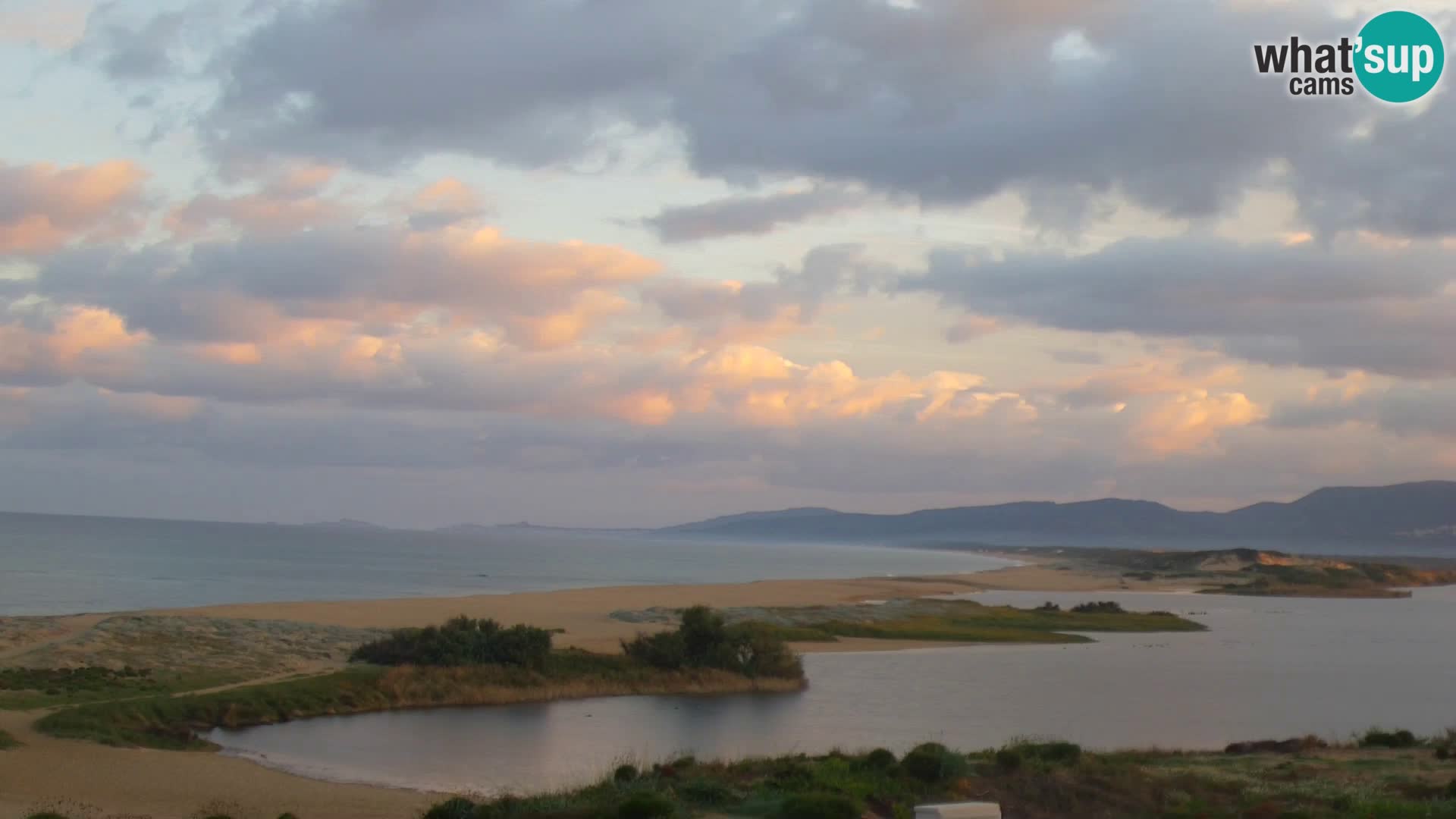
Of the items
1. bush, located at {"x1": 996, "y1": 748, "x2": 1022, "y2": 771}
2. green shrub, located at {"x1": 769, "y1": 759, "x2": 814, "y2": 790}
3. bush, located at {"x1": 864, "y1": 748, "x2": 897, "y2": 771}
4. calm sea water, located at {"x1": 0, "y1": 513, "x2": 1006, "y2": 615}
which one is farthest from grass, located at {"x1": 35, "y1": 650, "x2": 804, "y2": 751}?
calm sea water, located at {"x1": 0, "y1": 513, "x2": 1006, "y2": 615}

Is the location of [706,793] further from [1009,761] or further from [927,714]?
[927,714]

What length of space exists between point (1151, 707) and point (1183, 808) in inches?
839

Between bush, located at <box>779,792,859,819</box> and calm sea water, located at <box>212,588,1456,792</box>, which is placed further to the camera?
calm sea water, located at <box>212,588,1456,792</box>

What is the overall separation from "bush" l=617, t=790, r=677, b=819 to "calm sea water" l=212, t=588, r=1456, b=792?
898 cm

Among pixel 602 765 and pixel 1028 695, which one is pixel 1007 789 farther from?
pixel 1028 695

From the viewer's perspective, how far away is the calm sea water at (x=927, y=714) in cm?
2700

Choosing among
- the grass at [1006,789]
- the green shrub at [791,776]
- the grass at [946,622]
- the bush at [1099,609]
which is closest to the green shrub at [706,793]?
the grass at [1006,789]

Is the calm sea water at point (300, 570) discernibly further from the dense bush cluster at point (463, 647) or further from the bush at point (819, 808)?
the bush at point (819, 808)

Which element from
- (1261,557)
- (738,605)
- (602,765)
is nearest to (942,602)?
(738,605)

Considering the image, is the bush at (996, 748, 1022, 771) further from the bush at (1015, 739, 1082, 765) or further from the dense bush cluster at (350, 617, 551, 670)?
the dense bush cluster at (350, 617, 551, 670)

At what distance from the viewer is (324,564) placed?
4882 inches

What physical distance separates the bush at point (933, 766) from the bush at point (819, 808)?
2.61 meters

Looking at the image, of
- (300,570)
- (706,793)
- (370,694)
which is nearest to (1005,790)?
(706,793)

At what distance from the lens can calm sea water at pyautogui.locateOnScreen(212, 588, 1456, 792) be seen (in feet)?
88.6
